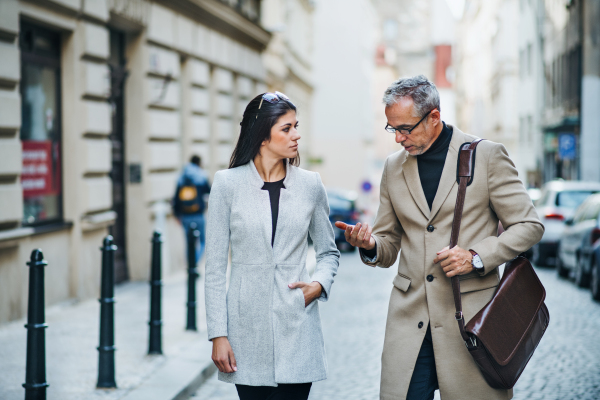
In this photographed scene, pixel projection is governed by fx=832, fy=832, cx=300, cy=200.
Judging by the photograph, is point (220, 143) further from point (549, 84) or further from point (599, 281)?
point (549, 84)

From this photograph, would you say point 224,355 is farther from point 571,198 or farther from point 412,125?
point 571,198

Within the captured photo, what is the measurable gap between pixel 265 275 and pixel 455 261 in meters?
0.75

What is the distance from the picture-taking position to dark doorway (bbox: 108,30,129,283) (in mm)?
12227

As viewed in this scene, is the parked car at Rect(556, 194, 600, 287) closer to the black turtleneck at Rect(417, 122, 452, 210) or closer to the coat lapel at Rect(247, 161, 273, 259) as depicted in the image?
the black turtleneck at Rect(417, 122, 452, 210)

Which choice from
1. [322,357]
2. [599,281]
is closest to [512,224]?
[322,357]

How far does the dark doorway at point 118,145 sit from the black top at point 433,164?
29.9ft

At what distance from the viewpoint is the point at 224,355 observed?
3.29 metres

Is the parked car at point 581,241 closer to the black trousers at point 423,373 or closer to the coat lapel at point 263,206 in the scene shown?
the black trousers at point 423,373

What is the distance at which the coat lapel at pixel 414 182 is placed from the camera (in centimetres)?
348

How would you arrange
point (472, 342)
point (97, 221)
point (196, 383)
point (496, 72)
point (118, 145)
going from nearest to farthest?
1. point (472, 342)
2. point (196, 383)
3. point (97, 221)
4. point (118, 145)
5. point (496, 72)

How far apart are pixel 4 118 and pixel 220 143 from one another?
942cm

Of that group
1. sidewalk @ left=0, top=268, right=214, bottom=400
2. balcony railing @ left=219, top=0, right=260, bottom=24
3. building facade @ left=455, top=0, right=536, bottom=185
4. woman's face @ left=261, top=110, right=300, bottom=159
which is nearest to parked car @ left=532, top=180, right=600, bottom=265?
balcony railing @ left=219, top=0, right=260, bottom=24

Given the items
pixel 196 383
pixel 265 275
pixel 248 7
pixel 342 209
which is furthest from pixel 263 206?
pixel 342 209

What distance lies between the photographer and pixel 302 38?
32.6 metres
